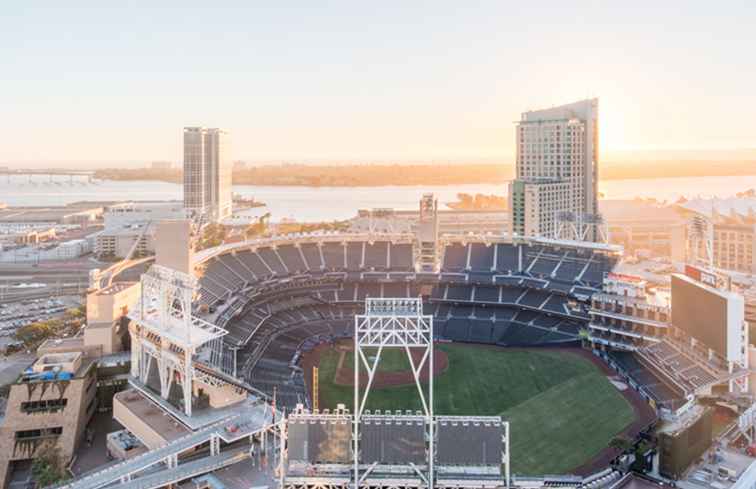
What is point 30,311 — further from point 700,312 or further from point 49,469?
point 700,312

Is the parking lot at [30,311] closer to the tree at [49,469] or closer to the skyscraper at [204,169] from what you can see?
the tree at [49,469]

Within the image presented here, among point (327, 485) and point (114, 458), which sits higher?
point (327, 485)

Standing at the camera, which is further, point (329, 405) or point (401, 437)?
point (329, 405)

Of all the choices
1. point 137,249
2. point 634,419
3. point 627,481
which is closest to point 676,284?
point 634,419

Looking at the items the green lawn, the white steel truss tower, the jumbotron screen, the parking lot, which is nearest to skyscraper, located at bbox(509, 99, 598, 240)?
the green lawn

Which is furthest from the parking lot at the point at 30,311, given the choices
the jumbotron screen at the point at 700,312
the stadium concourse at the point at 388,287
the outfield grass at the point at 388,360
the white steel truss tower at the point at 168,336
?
the jumbotron screen at the point at 700,312

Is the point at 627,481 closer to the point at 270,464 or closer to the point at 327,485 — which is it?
the point at 327,485

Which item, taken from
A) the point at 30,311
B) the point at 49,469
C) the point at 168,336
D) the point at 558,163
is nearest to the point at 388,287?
Result: the point at 168,336
